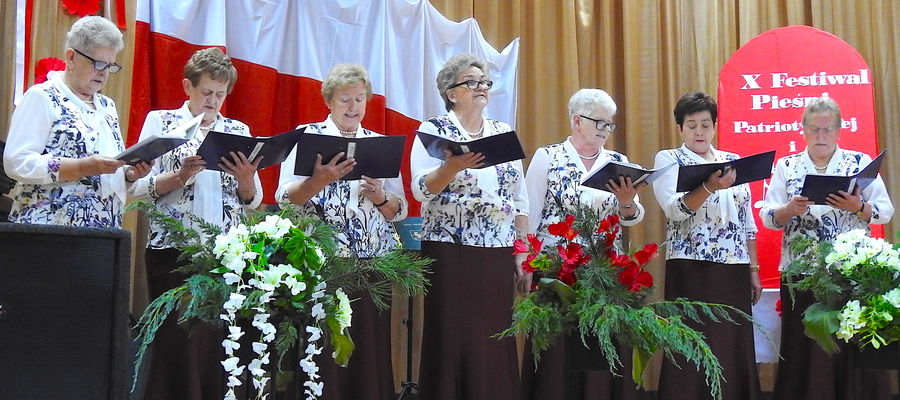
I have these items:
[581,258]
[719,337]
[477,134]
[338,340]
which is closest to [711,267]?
[719,337]

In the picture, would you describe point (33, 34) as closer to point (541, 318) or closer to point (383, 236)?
point (383, 236)

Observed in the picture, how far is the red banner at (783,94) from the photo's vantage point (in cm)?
472

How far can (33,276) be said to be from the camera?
1.76 metres

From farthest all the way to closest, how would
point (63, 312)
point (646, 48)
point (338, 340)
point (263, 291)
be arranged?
1. point (646, 48)
2. point (338, 340)
3. point (263, 291)
4. point (63, 312)

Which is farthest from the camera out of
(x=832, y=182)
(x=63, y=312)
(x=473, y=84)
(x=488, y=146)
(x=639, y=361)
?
(x=832, y=182)

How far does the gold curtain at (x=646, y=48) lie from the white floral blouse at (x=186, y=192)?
2330 millimetres

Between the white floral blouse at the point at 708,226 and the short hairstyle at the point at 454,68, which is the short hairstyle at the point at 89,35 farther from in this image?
the white floral blouse at the point at 708,226

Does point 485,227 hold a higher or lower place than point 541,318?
higher

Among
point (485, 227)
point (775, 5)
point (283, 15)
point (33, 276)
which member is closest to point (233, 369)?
point (33, 276)

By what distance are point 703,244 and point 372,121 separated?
1.73m

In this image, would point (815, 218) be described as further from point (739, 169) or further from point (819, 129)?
point (739, 169)

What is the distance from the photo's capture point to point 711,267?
4.06 metres

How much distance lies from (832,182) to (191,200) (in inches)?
104

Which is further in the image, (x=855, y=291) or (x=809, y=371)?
(x=809, y=371)
